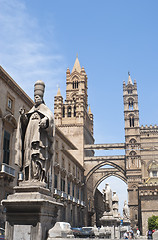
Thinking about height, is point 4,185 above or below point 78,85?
below

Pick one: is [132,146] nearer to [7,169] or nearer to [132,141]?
[132,141]

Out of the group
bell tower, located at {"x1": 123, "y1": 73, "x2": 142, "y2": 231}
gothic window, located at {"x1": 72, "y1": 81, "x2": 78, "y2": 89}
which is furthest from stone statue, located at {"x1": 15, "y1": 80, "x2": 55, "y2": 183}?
gothic window, located at {"x1": 72, "y1": 81, "x2": 78, "y2": 89}

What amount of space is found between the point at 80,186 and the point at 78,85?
19756mm

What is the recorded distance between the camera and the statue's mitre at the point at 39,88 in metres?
5.54

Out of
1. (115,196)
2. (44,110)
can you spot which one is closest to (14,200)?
(44,110)

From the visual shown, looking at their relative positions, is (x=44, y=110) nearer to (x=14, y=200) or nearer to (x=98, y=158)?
(x=14, y=200)

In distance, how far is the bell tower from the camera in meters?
48.7

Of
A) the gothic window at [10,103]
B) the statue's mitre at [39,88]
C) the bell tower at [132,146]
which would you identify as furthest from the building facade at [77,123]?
the statue's mitre at [39,88]

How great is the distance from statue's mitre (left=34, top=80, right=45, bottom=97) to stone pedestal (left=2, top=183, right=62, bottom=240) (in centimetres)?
169

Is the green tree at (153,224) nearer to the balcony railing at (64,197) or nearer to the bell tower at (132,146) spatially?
the balcony railing at (64,197)

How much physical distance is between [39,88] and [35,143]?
107cm

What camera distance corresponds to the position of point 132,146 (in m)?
51.4

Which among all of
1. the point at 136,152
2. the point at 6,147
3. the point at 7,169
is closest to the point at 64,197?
the point at 6,147

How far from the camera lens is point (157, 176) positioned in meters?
53.3
